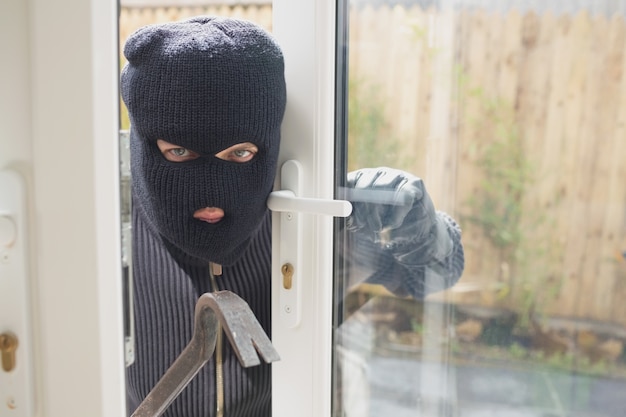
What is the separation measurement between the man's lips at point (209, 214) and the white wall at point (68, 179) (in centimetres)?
35

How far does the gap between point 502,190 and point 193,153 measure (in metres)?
0.41

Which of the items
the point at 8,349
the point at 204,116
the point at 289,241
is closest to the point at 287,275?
the point at 289,241

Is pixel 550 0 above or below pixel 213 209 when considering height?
above

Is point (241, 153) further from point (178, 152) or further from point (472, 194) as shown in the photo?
point (472, 194)

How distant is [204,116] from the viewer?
777mm

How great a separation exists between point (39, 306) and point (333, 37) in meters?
0.56

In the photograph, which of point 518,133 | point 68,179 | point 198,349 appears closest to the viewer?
point 68,179

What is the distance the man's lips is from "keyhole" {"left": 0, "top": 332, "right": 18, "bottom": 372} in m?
0.38

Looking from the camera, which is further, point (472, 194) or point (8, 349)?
point (472, 194)

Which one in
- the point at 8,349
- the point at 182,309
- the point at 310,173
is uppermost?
the point at 310,173

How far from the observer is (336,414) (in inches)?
36.3

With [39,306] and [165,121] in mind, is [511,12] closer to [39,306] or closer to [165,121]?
[165,121]

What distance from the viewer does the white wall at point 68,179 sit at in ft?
1.43

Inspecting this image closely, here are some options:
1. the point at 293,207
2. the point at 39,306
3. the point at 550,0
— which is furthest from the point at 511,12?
the point at 39,306
